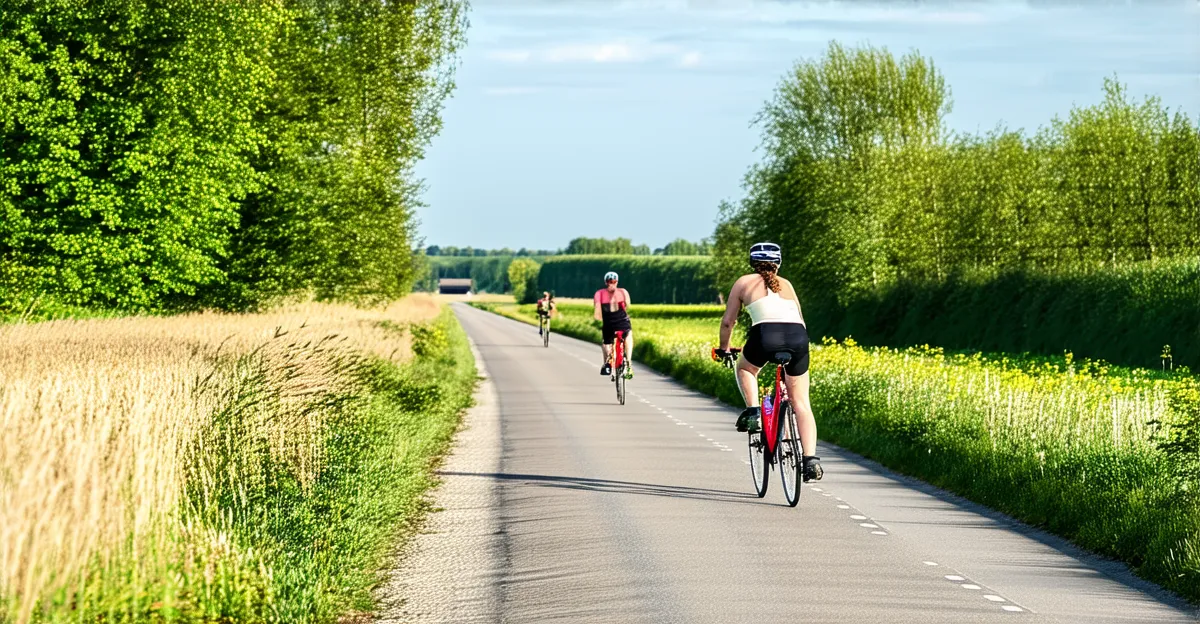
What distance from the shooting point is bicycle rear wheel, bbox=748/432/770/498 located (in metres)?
13.1

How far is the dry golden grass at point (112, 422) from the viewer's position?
21.5 ft

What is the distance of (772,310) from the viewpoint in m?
12.0

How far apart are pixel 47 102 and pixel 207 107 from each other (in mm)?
3335

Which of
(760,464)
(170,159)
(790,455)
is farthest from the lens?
(170,159)

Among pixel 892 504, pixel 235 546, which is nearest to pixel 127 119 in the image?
pixel 892 504

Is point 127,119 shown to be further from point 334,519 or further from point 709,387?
point 334,519

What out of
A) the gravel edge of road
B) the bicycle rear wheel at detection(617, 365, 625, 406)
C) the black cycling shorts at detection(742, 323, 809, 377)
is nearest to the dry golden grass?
the gravel edge of road

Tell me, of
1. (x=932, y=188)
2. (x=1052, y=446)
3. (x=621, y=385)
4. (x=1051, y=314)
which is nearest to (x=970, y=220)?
(x=932, y=188)

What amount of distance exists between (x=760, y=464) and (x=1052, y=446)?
2.91 m

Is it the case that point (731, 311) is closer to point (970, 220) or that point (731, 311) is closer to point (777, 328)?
point (777, 328)

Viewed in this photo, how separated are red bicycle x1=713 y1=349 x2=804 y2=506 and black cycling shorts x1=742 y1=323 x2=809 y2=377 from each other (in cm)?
6

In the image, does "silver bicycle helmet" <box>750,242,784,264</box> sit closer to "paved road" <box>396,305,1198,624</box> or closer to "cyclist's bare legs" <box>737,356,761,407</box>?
"cyclist's bare legs" <box>737,356,761,407</box>

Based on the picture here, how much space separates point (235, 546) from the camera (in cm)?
A: 794

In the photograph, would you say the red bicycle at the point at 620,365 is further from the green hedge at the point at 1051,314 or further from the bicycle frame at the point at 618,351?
the green hedge at the point at 1051,314
